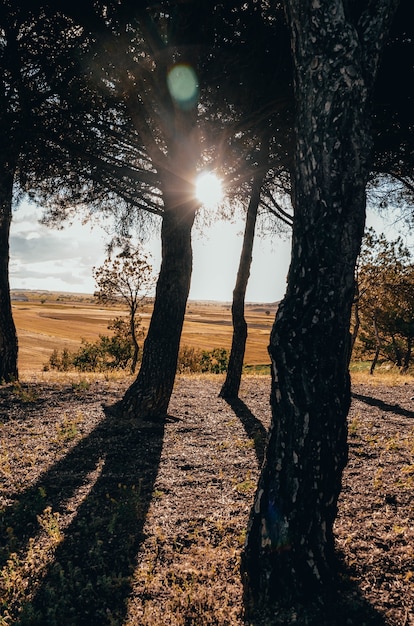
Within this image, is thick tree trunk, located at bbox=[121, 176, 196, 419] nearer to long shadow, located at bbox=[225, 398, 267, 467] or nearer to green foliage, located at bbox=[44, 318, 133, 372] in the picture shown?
long shadow, located at bbox=[225, 398, 267, 467]

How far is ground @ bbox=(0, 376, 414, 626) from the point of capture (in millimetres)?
3031

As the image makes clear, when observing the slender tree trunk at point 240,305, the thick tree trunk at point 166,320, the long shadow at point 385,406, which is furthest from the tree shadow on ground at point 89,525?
the long shadow at point 385,406

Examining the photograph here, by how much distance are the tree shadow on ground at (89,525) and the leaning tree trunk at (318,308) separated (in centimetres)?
122

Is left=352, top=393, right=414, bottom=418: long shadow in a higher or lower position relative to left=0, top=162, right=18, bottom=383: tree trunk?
lower

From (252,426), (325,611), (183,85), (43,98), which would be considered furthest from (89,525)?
(183,85)

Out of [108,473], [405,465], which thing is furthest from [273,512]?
[405,465]

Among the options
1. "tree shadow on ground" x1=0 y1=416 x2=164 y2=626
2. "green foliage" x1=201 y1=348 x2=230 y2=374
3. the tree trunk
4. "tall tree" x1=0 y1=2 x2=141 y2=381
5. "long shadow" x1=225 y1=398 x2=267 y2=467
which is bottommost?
"green foliage" x1=201 y1=348 x2=230 y2=374

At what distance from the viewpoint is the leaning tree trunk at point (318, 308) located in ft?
10.2

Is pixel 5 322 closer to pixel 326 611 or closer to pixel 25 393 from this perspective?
pixel 25 393

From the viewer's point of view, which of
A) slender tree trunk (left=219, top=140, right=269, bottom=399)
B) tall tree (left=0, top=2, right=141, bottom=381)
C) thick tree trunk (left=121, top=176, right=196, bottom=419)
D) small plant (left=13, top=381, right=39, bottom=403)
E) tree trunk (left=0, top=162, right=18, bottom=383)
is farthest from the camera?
slender tree trunk (left=219, top=140, right=269, bottom=399)

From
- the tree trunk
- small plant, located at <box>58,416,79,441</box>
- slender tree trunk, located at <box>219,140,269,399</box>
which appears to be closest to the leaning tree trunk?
small plant, located at <box>58,416,79,441</box>

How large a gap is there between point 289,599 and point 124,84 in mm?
7013

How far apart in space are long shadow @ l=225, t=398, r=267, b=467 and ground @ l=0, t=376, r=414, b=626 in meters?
0.06

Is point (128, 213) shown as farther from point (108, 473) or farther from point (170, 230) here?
point (108, 473)
